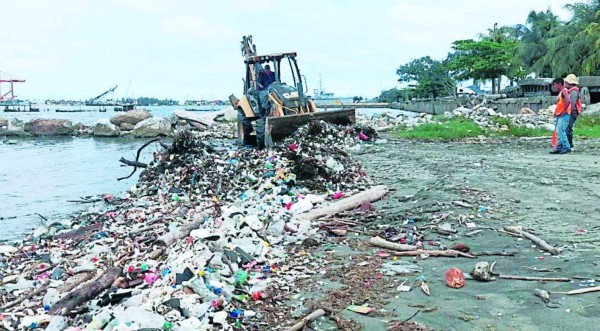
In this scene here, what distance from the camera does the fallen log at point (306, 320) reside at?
349cm

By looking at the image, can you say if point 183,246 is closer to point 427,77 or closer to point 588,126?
point 588,126

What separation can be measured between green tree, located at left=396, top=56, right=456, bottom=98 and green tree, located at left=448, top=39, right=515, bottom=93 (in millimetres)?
10812

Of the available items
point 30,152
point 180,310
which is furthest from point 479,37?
point 180,310

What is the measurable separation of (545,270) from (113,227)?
18.1 feet

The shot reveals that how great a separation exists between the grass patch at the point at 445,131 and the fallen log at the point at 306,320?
1258cm

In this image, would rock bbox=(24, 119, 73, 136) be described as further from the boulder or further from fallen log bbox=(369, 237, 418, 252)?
fallen log bbox=(369, 237, 418, 252)

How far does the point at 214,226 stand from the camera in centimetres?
610

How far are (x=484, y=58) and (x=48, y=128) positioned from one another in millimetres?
33436

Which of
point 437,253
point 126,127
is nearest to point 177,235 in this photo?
point 437,253

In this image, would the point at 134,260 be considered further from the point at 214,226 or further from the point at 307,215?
the point at 307,215

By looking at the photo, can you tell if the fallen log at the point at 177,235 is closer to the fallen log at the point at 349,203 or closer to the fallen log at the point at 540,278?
the fallen log at the point at 349,203

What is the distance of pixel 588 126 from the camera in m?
16.8

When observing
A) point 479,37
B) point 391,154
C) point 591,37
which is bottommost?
point 391,154

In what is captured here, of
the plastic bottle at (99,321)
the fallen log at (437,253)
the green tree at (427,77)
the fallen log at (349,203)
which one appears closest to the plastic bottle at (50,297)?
the plastic bottle at (99,321)
